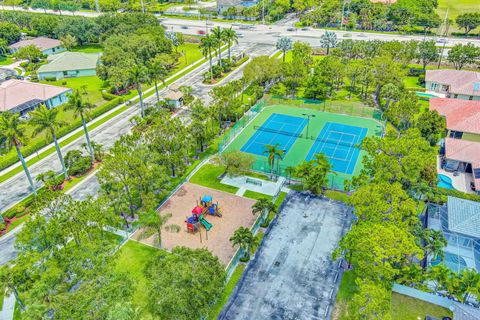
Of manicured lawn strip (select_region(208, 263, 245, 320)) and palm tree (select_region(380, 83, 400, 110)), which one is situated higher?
palm tree (select_region(380, 83, 400, 110))

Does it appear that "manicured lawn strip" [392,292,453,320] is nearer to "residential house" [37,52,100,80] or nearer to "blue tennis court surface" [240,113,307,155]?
"blue tennis court surface" [240,113,307,155]

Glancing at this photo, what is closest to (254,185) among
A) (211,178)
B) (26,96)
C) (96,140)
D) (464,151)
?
(211,178)

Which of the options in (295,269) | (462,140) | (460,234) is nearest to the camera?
(295,269)

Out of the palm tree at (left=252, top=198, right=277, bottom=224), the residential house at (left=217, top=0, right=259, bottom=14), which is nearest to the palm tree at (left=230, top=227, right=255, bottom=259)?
the palm tree at (left=252, top=198, right=277, bottom=224)

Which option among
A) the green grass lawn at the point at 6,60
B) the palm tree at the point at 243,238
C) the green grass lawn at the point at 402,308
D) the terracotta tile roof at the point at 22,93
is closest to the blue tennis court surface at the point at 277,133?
the palm tree at the point at 243,238

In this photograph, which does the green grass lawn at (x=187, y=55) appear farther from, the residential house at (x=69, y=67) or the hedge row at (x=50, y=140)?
the hedge row at (x=50, y=140)

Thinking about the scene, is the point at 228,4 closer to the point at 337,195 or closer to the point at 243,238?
the point at 337,195
